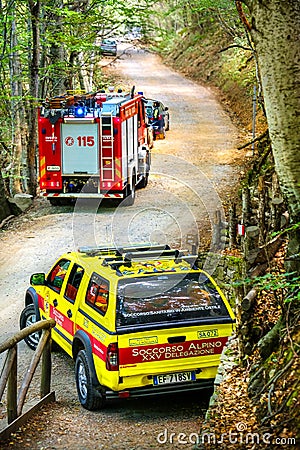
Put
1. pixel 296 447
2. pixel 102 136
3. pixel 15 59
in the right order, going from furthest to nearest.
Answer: pixel 15 59, pixel 102 136, pixel 296 447

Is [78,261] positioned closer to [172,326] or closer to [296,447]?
[172,326]

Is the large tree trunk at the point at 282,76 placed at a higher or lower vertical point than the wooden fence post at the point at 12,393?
higher

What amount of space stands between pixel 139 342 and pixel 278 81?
3330 mm

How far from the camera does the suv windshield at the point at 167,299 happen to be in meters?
8.71

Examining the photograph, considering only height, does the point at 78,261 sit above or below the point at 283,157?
below

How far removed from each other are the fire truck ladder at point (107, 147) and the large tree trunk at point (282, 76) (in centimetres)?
1339

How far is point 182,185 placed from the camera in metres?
24.6

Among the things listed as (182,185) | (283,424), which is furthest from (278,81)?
(182,185)

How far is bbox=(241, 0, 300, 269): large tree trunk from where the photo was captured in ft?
22.3

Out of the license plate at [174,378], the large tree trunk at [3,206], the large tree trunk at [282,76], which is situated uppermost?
the large tree trunk at [282,76]

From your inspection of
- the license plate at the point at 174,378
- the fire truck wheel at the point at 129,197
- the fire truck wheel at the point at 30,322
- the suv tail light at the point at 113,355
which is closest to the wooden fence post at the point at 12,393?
the suv tail light at the point at 113,355

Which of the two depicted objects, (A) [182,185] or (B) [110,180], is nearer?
(B) [110,180]

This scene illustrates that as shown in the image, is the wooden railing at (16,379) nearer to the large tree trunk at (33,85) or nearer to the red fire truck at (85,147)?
the red fire truck at (85,147)

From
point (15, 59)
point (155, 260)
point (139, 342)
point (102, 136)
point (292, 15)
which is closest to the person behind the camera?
point (292, 15)
